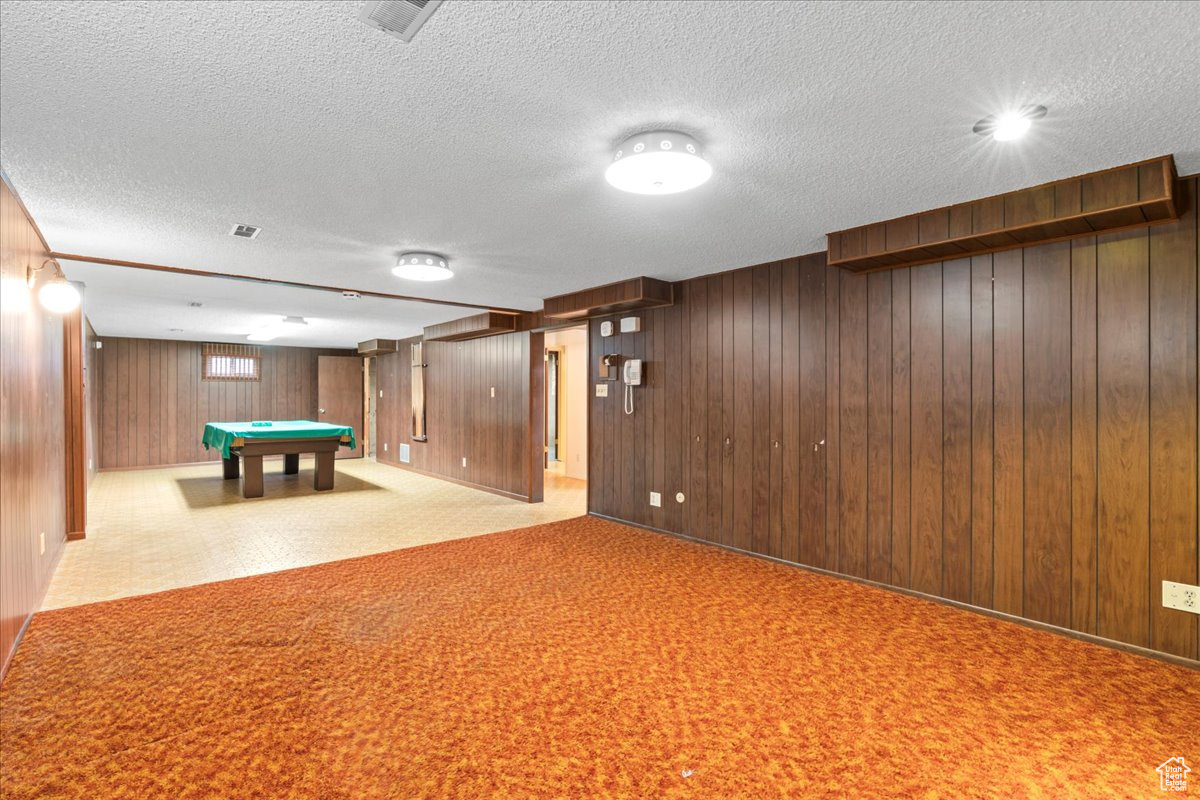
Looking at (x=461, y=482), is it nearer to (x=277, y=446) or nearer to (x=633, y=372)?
(x=277, y=446)

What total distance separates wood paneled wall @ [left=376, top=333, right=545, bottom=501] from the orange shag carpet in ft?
10.9

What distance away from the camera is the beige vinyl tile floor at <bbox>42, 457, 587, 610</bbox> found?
13.3 ft

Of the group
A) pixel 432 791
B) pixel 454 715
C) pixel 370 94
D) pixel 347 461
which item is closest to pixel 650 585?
pixel 454 715

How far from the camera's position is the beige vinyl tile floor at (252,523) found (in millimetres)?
4066

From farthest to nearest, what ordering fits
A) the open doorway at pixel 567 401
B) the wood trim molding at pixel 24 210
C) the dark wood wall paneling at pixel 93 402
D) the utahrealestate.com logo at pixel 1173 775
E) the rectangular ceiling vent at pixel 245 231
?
1. the open doorway at pixel 567 401
2. the dark wood wall paneling at pixel 93 402
3. the rectangular ceiling vent at pixel 245 231
4. the wood trim molding at pixel 24 210
5. the utahrealestate.com logo at pixel 1173 775

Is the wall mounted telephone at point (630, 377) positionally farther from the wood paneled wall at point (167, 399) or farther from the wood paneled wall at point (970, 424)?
the wood paneled wall at point (167, 399)

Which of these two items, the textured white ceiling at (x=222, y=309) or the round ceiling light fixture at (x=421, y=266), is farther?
the textured white ceiling at (x=222, y=309)

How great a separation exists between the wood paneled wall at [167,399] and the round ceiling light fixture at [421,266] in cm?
823

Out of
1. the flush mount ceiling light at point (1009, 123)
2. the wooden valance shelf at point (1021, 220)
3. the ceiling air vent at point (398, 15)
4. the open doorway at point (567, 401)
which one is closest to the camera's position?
the ceiling air vent at point (398, 15)

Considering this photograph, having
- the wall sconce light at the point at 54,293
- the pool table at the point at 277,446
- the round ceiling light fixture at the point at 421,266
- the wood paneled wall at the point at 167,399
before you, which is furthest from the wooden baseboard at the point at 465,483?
the wall sconce light at the point at 54,293

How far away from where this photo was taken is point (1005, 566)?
127 inches

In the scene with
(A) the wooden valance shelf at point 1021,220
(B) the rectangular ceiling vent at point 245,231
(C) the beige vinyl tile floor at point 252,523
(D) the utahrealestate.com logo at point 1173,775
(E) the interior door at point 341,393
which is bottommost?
(D) the utahrealestate.com logo at point 1173,775

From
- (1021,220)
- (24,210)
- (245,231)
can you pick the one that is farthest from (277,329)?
(1021,220)

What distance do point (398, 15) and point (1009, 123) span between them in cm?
208
